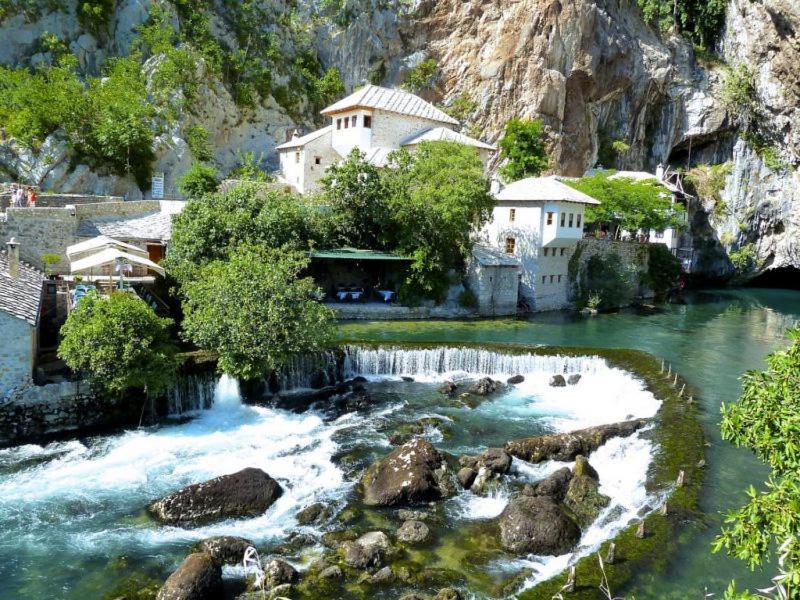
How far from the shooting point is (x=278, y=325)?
66.0ft

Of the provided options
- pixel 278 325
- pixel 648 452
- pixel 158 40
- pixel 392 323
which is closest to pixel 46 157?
pixel 158 40

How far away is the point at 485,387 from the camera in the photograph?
2356 cm

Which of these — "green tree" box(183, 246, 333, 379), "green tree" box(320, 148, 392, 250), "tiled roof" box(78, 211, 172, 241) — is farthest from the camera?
"green tree" box(320, 148, 392, 250)

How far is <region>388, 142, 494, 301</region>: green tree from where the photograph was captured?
34.4 metres

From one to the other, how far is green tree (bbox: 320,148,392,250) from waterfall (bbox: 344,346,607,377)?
11587 mm

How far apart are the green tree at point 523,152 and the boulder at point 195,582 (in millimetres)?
44868

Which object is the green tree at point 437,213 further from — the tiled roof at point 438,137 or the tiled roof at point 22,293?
the tiled roof at point 22,293

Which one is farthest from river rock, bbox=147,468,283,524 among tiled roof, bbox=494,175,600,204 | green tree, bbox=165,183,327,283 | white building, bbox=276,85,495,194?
white building, bbox=276,85,495,194

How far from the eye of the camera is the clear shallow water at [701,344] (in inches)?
467

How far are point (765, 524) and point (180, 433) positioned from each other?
1622cm

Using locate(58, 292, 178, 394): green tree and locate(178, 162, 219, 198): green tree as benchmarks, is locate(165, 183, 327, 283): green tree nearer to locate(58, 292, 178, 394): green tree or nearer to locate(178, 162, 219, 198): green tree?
locate(58, 292, 178, 394): green tree

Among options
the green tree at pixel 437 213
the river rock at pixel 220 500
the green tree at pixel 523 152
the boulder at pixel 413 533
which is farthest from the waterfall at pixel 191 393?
the green tree at pixel 523 152

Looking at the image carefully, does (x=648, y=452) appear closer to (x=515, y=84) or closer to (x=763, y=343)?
(x=763, y=343)

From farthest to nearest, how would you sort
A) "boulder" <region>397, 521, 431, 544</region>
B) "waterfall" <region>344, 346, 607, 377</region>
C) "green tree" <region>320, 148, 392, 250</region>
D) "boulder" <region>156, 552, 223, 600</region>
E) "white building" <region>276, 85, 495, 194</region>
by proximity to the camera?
1. "white building" <region>276, 85, 495, 194</region>
2. "green tree" <region>320, 148, 392, 250</region>
3. "waterfall" <region>344, 346, 607, 377</region>
4. "boulder" <region>397, 521, 431, 544</region>
5. "boulder" <region>156, 552, 223, 600</region>
